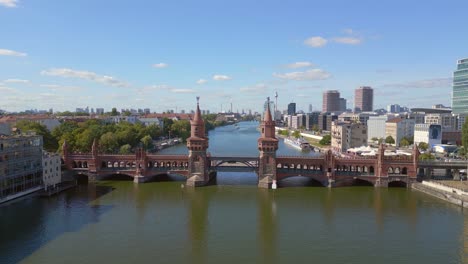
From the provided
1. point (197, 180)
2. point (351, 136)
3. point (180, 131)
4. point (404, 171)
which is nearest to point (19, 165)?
point (197, 180)

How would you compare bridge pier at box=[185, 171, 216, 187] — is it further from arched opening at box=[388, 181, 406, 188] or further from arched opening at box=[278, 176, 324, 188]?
arched opening at box=[388, 181, 406, 188]

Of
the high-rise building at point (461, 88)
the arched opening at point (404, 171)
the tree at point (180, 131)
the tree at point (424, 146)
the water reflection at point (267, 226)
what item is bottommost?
the water reflection at point (267, 226)

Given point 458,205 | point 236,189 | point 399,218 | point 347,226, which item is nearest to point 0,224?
point 236,189

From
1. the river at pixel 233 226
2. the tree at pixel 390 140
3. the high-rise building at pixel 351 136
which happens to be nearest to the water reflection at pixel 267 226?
the river at pixel 233 226

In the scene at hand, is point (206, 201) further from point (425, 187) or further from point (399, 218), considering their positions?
point (425, 187)

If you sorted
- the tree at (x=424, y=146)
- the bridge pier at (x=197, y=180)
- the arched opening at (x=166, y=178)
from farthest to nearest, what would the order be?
the tree at (x=424, y=146)
the arched opening at (x=166, y=178)
the bridge pier at (x=197, y=180)

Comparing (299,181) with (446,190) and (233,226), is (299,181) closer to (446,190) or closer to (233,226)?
(446,190)

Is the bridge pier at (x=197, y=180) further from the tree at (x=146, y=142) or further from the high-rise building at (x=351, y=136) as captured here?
the high-rise building at (x=351, y=136)

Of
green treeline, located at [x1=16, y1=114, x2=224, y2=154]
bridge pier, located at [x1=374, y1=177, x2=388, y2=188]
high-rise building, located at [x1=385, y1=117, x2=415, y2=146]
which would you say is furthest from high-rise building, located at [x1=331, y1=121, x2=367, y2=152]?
green treeline, located at [x1=16, y1=114, x2=224, y2=154]

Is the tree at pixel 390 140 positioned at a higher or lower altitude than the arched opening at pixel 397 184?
higher
